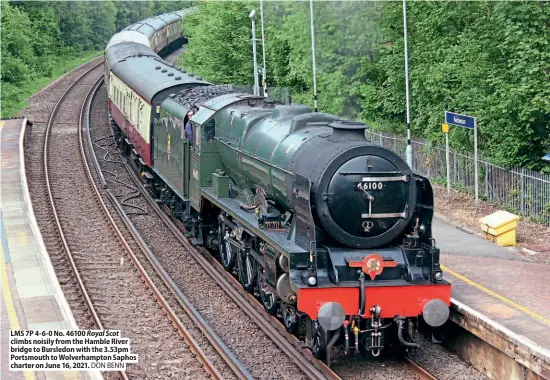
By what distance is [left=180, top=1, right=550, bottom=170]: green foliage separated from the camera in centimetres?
1727

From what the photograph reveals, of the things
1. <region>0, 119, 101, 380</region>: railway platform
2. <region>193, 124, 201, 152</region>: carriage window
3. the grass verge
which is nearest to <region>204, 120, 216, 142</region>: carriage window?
<region>193, 124, 201, 152</region>: carriage window

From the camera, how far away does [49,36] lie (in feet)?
196

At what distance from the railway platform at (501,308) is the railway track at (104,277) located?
12.3 feet

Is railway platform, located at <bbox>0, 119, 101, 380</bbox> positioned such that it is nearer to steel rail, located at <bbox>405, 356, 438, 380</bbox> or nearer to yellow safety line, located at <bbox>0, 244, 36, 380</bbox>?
yellow safety line, located at <bbox>0, 244, 36, 380</bbox>

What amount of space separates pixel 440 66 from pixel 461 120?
330 centimetres

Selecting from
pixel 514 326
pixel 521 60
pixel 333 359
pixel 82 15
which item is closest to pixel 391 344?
pixel 333 359

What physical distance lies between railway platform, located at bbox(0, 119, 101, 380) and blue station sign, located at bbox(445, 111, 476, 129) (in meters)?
9.49

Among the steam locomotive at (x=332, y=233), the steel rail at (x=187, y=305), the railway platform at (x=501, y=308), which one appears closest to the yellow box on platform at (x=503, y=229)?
the railway platform at (x=501, y=308)

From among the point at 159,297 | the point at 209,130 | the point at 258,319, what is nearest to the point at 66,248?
the point at 159,297

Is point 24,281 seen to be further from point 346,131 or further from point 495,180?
point 495,180

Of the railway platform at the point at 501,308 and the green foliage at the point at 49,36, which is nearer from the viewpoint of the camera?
the railway platform at the point at 501,308

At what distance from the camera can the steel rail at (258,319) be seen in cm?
1086

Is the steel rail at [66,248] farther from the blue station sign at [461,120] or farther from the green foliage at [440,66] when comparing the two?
the green foliage at [440,66]

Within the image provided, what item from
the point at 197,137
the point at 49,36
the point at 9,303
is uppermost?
the point at 49,36
